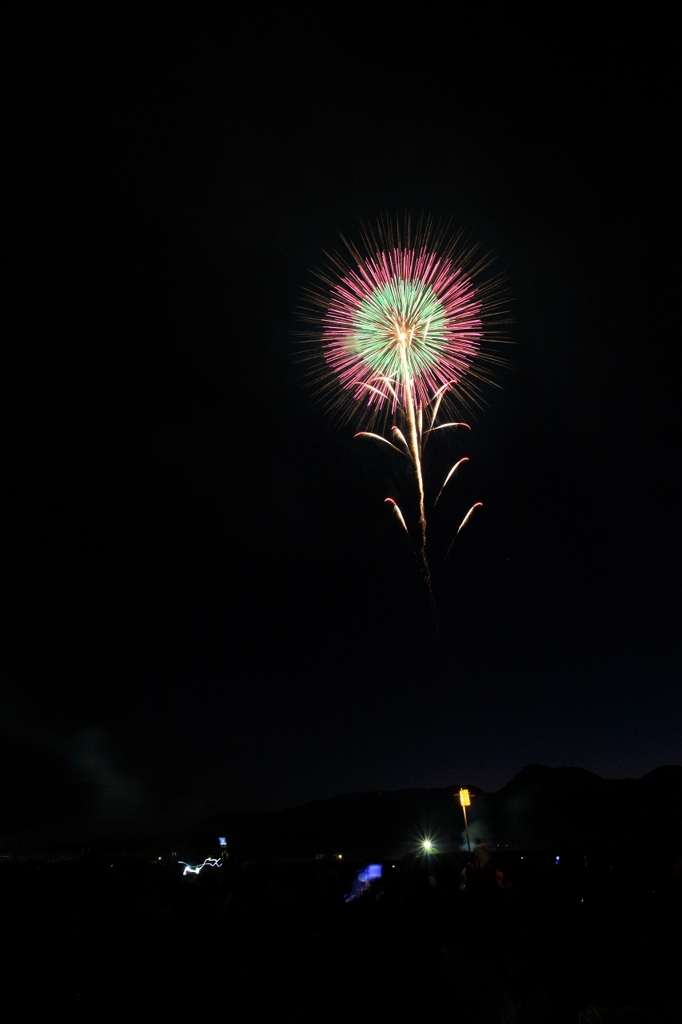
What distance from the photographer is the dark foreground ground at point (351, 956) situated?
189 inches

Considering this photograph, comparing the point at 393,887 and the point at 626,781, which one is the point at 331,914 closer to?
the point at 393,887

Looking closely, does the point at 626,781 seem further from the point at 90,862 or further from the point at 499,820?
the point at 90,862

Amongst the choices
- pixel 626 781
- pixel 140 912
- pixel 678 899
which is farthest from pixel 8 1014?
pixel 626 781

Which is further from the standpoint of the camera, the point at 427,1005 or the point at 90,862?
the point at 90,862

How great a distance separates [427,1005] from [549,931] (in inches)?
91.9

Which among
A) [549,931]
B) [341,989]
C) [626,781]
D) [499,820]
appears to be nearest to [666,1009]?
[549,931]

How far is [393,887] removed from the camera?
793 centimetres

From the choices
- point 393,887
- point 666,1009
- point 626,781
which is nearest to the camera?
point 666,1009

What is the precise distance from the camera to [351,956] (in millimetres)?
5449

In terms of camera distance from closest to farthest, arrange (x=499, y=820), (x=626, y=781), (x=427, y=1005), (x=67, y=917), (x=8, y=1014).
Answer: (x=8, y=1014)
(x=427, y=1005)
(x=67, y=917)
(x=626, y=781)
(x=499, y=820)

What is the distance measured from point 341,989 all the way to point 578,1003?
276cm

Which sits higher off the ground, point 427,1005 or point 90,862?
point 90,862

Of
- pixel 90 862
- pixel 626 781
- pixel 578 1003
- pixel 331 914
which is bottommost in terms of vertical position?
pixel 578 1003

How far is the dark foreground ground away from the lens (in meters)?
4.81
